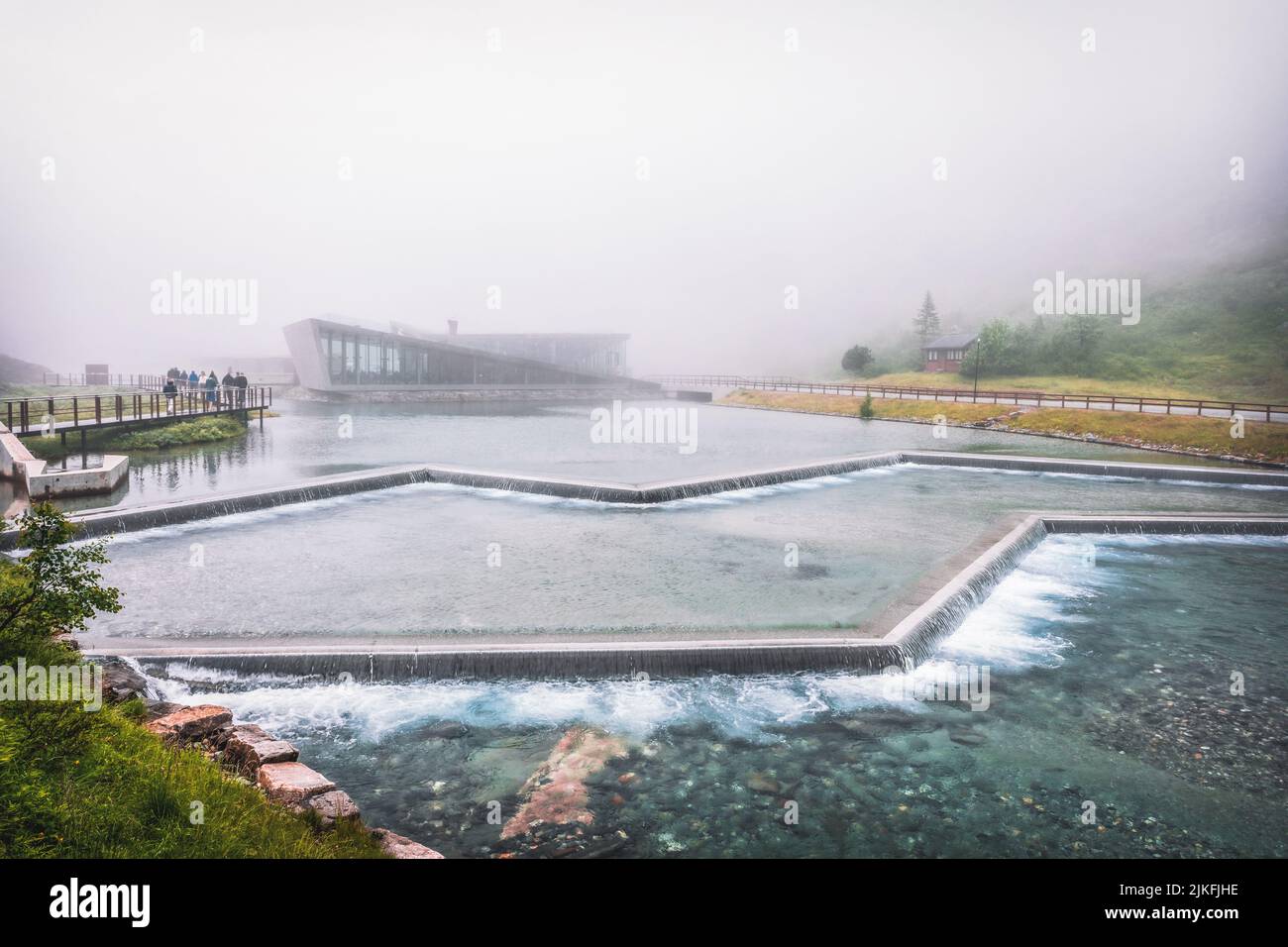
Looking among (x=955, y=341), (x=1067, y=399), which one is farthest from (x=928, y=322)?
(x=1067, y=399)

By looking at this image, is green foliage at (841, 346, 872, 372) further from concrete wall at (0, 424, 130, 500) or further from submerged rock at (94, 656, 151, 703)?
submerged rock at (94, 656, 151, 703)

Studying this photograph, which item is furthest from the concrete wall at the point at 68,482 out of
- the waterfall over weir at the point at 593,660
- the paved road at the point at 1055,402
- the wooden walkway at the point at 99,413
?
the paved road at the point at 1055,402

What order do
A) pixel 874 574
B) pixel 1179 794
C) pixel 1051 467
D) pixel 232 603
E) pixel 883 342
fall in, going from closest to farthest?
pixel 1179 794, pixel 232 603, pixel 874 574, pixel 1051 467, pixel 883 342

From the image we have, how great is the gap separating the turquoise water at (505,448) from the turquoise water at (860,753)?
44.1 ft

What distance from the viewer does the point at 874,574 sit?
1462cm

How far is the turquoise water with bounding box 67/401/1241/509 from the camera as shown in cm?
2456

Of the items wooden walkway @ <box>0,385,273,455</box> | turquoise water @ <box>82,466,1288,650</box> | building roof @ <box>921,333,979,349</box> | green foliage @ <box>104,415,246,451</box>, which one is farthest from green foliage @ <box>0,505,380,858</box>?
building roof @ <box>921,333,979,349</box>

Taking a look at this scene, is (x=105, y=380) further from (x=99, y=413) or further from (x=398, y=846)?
(x=398, y=846)

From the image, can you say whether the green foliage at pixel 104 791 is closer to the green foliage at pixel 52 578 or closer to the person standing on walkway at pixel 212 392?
the green foliage at pixel 52 578

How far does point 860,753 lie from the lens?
28.1 feet

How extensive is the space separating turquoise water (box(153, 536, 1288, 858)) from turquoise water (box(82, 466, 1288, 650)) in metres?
1.43
